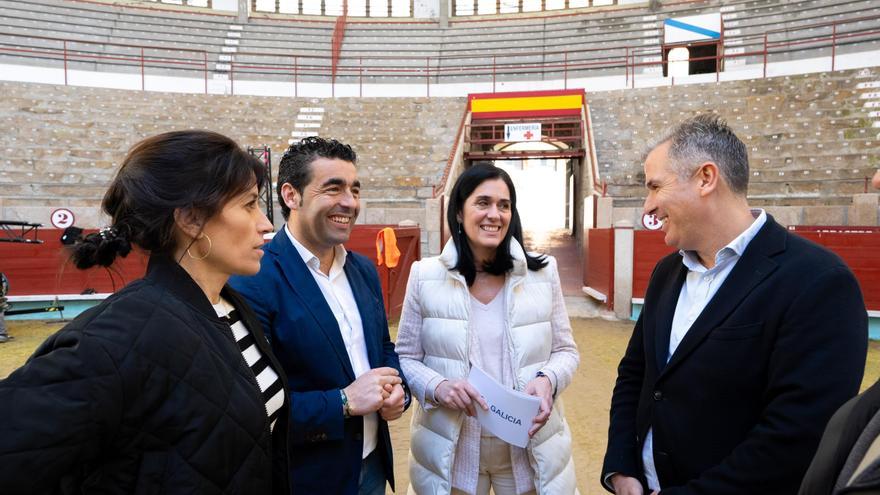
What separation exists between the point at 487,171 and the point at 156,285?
127cm

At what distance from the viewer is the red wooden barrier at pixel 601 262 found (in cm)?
834

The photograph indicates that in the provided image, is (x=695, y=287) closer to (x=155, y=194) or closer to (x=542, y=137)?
(x=155, y=194)

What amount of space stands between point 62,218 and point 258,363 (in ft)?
32.8

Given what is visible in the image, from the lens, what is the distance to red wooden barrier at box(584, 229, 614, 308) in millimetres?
8336

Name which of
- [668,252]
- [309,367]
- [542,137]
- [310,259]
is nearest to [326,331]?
[309,367]

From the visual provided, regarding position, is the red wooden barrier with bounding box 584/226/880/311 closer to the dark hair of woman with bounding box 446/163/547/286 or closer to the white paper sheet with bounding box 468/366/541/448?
the dark hair of woman with bounding box 446/163/547/286

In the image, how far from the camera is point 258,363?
1.27m

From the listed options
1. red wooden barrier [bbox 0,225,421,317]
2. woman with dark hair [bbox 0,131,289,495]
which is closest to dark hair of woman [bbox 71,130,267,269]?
woman with dark hair [bbox 0,131,289,495]

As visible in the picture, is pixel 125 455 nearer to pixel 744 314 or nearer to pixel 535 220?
pixel 744 314

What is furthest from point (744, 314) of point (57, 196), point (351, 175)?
point (57, 196)

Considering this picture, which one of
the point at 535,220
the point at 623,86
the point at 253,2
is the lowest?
the point at 535,220

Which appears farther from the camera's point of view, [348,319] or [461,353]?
[461,353]

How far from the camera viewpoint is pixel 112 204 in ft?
3.51

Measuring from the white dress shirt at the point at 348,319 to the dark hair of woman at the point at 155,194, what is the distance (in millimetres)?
641
